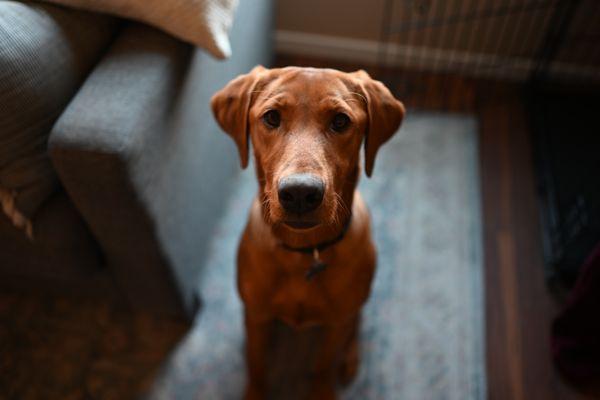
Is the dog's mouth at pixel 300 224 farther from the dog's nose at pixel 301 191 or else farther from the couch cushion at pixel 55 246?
the couch cushion at pixel 55 246

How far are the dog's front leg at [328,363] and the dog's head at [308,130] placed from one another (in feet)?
1.59

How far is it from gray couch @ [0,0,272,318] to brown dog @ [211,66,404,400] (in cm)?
21

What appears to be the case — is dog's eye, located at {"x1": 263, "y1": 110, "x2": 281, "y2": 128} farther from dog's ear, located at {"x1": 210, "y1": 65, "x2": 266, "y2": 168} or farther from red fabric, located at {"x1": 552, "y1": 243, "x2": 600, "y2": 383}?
red fabric, located at {"x1": 552, "y1": 243, "x2": 600, "y2": 383}

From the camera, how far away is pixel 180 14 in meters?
1.24

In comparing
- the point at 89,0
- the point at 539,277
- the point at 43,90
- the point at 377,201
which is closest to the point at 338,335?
the point at 377,201

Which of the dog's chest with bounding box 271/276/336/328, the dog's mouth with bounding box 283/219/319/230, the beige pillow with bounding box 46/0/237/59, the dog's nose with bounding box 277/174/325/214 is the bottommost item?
the dog's chest with bounding box 271/276/336/328

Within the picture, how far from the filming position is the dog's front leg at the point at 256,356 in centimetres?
144

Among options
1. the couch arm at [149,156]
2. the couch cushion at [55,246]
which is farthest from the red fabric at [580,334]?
the couch cushion at [55,246]

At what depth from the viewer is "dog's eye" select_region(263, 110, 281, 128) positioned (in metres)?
1.04

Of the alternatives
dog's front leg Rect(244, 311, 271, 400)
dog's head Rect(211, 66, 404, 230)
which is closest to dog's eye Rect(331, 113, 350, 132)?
dog's head Rect(211, 66, 404, 230)

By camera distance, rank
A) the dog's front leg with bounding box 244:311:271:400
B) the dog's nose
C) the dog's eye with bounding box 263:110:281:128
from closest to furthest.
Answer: the dog's nose → the dog's eye with bounding box 263:110:281:128 → the dog's front leg with bounding box 244:311:271:400

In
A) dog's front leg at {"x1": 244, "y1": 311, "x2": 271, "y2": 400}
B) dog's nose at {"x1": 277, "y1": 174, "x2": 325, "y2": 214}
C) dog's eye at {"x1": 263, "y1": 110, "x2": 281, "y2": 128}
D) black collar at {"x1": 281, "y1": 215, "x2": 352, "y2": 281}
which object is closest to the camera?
dog's nose at {"x1": 277, "y1": 174, "x2": 325, "y2": 214}

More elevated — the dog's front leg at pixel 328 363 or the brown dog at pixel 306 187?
the brown dog at pixel 306 187

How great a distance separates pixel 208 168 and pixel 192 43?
0.45 metres
